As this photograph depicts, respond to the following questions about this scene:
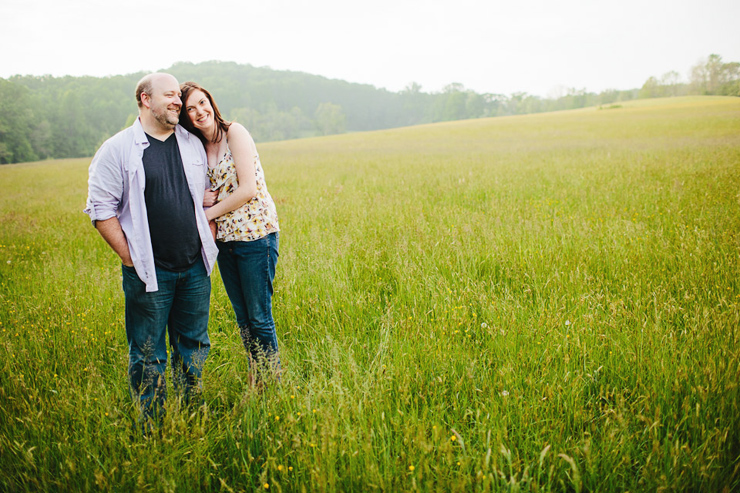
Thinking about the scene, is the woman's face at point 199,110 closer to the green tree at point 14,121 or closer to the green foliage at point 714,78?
the green tree at point 14,121

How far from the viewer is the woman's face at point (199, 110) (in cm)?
228

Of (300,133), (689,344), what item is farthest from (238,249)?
(300,133)

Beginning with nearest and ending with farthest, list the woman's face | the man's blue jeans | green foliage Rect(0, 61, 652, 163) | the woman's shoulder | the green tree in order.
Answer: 1. the man's blue jeans
2. the woman's face
3. the woman's shoulder
4. the green tree
5. green foliage Rect(0, 61, 652, 163)

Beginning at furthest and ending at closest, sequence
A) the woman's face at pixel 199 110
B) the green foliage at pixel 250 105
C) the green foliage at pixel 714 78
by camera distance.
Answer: the green foliage at pixel 714 78, the green foliage at pixel 250 105, the woman's face at pixel 199 110

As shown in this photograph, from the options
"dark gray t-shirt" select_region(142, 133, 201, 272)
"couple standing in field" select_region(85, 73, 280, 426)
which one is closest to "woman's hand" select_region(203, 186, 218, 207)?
"couple standing in field" select_region(85, 73, 280, 426)

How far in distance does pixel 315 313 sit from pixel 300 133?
101339 millimetres

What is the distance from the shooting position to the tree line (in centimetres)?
3406

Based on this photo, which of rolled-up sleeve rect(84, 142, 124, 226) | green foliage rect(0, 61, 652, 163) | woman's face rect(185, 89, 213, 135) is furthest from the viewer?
green foliage rect(0, 61, 652, 163)

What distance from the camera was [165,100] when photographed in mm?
2127

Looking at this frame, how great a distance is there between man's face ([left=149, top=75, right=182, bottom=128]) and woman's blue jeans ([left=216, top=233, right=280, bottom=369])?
819 mm

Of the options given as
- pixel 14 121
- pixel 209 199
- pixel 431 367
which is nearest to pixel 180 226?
pixel 209 199

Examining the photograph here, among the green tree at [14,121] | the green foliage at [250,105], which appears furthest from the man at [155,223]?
the green foliage at [250,105]

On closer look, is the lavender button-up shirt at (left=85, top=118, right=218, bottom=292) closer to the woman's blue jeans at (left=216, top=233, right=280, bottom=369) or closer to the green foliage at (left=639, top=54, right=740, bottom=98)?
the woman's blue jeans at (left=216, top=233, right=280, bottom=369)

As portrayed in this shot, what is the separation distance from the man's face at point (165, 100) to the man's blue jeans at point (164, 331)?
881 millimetres
